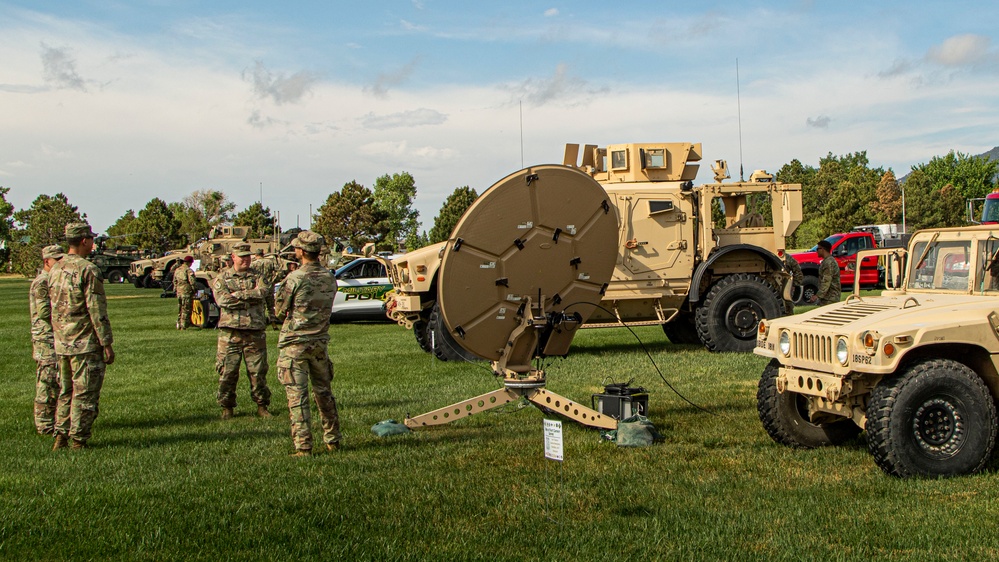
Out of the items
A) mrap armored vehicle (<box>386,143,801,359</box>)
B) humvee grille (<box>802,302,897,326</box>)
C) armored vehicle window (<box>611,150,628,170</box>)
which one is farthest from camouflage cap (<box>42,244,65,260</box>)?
armored vehicle window (<box>611,150,628,170</box>)

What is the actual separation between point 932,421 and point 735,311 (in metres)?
8.74

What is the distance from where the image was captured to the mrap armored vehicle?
52.0 feet

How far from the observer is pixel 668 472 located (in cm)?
799

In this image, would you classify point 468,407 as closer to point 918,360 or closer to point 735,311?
point 918,360

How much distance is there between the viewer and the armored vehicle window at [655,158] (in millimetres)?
16594

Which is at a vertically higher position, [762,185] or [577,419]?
[762,185]

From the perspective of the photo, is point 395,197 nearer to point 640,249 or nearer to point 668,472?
point 640,249

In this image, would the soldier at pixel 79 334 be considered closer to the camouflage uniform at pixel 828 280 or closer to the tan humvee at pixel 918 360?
the tan humvee at pixel 918 360

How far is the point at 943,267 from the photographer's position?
8492 millimetres

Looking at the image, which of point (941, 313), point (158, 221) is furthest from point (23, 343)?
point (158, 221)

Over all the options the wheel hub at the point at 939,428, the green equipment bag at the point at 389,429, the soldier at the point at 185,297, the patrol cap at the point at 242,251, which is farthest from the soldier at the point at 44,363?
the soldier at the point at 185,297

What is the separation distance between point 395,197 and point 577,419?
202 feet

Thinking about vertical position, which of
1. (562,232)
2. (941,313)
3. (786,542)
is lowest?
(786,542)

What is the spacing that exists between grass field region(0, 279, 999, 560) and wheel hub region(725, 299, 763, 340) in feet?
13.8
